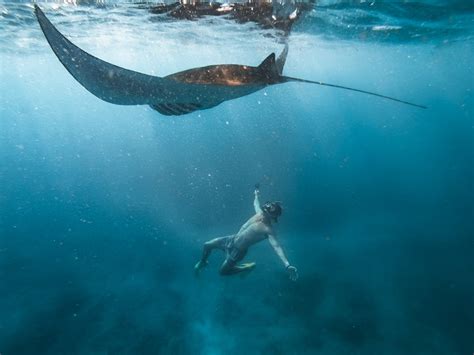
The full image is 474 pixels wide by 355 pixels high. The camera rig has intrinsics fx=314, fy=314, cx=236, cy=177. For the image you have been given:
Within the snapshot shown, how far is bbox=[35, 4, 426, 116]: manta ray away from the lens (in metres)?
2.77

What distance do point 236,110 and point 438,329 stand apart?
11239 cm

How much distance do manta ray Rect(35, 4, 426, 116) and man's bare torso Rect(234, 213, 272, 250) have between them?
221 inches

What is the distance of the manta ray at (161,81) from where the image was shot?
2.77m

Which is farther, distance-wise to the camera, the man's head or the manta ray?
the man's head

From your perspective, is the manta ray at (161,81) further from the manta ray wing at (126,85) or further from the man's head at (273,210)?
the man's head at (273,210)

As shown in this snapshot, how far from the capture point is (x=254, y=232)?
9.12 meters

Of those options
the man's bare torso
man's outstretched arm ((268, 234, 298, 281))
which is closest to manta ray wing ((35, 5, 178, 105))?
man's outstretched arm ((268, 234, 298, 281))

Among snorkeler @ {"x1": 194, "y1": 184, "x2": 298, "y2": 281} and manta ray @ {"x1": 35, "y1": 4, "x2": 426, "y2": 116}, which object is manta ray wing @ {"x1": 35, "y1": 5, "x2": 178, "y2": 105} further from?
snorkeler @ {"x1": 194, "y1": 184, "x2": 298, "y2": 281}

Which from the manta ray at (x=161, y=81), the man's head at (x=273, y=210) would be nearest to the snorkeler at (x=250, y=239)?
the man's head at (x=273, y=210)

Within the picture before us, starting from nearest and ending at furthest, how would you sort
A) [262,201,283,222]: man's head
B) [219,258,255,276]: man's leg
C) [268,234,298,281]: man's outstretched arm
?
1. [268,234,298,281]: man's outstretched arm
2. [262,201,283,222]: man's head
3. [219,258,255,276]: man's leg

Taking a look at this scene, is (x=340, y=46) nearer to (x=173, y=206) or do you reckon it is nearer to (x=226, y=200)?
(x=226, y=200)

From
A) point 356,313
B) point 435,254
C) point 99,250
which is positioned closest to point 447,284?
point 435,254

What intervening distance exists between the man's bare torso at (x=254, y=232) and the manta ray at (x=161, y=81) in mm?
5614

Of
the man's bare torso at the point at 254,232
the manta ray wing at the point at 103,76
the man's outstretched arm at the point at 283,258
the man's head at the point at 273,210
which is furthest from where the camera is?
the man's bare torso at the point at 254,232
